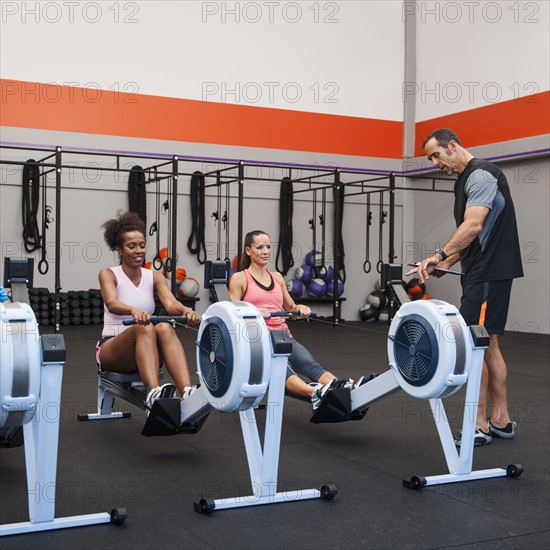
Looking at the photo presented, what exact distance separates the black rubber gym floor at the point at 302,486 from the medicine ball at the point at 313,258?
17.3 feet

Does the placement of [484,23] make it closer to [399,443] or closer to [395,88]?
[395,88]

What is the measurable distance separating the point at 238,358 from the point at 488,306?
133cm

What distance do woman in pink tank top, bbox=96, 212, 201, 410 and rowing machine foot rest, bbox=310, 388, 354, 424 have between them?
0.56 metres

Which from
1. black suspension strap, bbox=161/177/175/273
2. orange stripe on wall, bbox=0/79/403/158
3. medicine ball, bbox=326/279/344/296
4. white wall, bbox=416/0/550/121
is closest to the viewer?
black suspension strap, bbox=161/177/175/273

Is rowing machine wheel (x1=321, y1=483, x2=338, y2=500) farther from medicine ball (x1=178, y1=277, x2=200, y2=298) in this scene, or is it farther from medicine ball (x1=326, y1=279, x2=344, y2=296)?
medicine ball (x1=326, y1=279, x2=344, y2=296)

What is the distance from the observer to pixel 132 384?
339cm

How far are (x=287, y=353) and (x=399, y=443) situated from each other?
1127 millimetres

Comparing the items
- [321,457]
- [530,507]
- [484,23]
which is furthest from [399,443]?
[484,23]

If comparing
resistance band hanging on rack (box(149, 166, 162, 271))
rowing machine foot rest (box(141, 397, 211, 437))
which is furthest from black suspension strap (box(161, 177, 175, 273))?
rowing machine foot rest (box(141, 397, 211, 437))

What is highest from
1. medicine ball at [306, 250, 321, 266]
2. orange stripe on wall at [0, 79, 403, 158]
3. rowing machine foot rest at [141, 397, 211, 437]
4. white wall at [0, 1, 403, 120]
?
white wall at [0, 1, 403, 120]

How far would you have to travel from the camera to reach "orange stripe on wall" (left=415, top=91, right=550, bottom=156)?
8.54 meters

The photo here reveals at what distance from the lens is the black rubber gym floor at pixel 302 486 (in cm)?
215

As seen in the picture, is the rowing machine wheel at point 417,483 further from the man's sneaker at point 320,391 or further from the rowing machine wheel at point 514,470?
the man's sneaker at point 320,391

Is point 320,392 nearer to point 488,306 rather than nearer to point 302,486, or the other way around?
point 302,486
